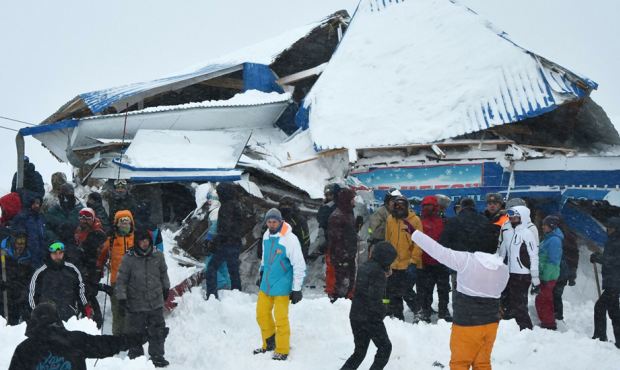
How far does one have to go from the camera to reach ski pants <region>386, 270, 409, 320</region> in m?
8.12

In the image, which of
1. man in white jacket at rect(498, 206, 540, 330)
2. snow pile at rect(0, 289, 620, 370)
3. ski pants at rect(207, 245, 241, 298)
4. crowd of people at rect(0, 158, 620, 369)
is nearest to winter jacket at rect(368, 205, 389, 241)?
crowd of people at rect(0, 158, 620, 369)

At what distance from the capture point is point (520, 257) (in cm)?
764

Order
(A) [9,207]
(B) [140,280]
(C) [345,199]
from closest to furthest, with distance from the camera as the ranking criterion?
(B) [140,280] < (A) [9,207] < (C) [345,199]

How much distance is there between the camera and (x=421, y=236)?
16.9 feet

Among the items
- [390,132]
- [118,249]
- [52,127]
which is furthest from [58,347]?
[390,132]

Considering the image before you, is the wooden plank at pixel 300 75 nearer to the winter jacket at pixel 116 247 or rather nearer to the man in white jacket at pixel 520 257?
the winter jacket at pixel 116 247

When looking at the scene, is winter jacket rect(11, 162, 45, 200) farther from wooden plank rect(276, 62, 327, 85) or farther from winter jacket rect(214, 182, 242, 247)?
wooden plank rect(276, 62, 327, 85)

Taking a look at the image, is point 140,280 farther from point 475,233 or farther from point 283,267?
point 475,233

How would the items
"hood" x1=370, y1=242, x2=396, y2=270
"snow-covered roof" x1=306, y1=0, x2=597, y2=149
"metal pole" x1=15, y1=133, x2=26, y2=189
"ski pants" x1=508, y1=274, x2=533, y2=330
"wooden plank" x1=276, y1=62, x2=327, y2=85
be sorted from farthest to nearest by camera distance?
"wooden plank" x1=276, y1=62, x2=327, y2=85, "snow-covered roof" x1=306, y1=0, x2=597, y2=149, "metal pole" x1=15, y1=133, x2=26, y2=189, "ski pants" x1=508, y1=274, x2=533, y2=330, "hood" x1=370, y1=242, x2=396, y2=270

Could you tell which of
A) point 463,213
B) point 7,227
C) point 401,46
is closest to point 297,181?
point 401,46

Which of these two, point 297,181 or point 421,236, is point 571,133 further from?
point 421,236

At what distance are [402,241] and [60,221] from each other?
15.1 ft

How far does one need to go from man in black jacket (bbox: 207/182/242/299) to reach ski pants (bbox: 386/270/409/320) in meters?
2.33

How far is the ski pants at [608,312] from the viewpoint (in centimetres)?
750
